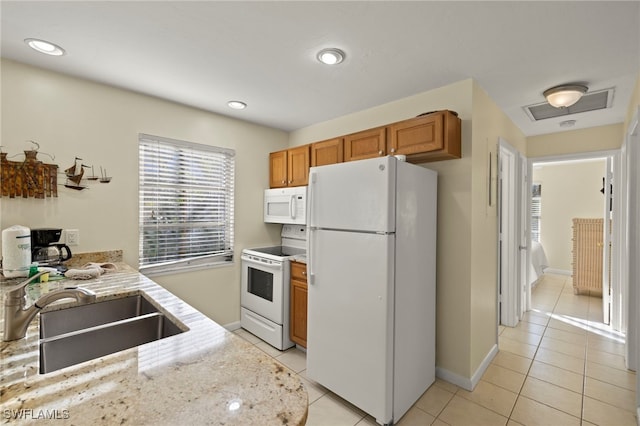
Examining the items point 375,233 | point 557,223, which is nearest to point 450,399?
point 375,233

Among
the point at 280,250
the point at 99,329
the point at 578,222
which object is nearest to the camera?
the point at 99,329

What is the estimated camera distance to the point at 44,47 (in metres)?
1.93

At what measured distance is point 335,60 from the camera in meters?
2.06

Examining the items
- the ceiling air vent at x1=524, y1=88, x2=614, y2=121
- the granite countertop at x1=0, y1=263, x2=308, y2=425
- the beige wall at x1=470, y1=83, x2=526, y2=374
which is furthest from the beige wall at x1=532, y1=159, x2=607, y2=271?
the granite countertop at x1=0, y1=263, x2=308, y2=425

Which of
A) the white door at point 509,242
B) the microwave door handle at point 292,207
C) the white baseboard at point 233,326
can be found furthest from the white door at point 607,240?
the white baseboard at point 233,326

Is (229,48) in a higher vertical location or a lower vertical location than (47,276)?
higher

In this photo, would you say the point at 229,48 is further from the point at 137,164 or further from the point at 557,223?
the point at 557,223

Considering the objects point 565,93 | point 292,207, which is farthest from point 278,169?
point 565,93

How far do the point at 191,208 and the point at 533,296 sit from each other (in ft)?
17.7

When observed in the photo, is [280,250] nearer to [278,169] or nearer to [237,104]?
[278,169]

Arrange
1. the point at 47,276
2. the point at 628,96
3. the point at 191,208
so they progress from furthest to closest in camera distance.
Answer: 1. the point at 191,208
2. the point at 628,96
3. the point at 47,276

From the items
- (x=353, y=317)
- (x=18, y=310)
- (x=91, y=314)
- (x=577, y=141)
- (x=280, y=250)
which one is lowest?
(x=353, y=317)

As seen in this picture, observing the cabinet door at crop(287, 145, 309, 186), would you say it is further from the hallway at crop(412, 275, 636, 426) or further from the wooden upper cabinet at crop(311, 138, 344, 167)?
the hallway at crop(412, 275, 636, 426)

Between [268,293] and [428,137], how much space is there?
2180 mm
